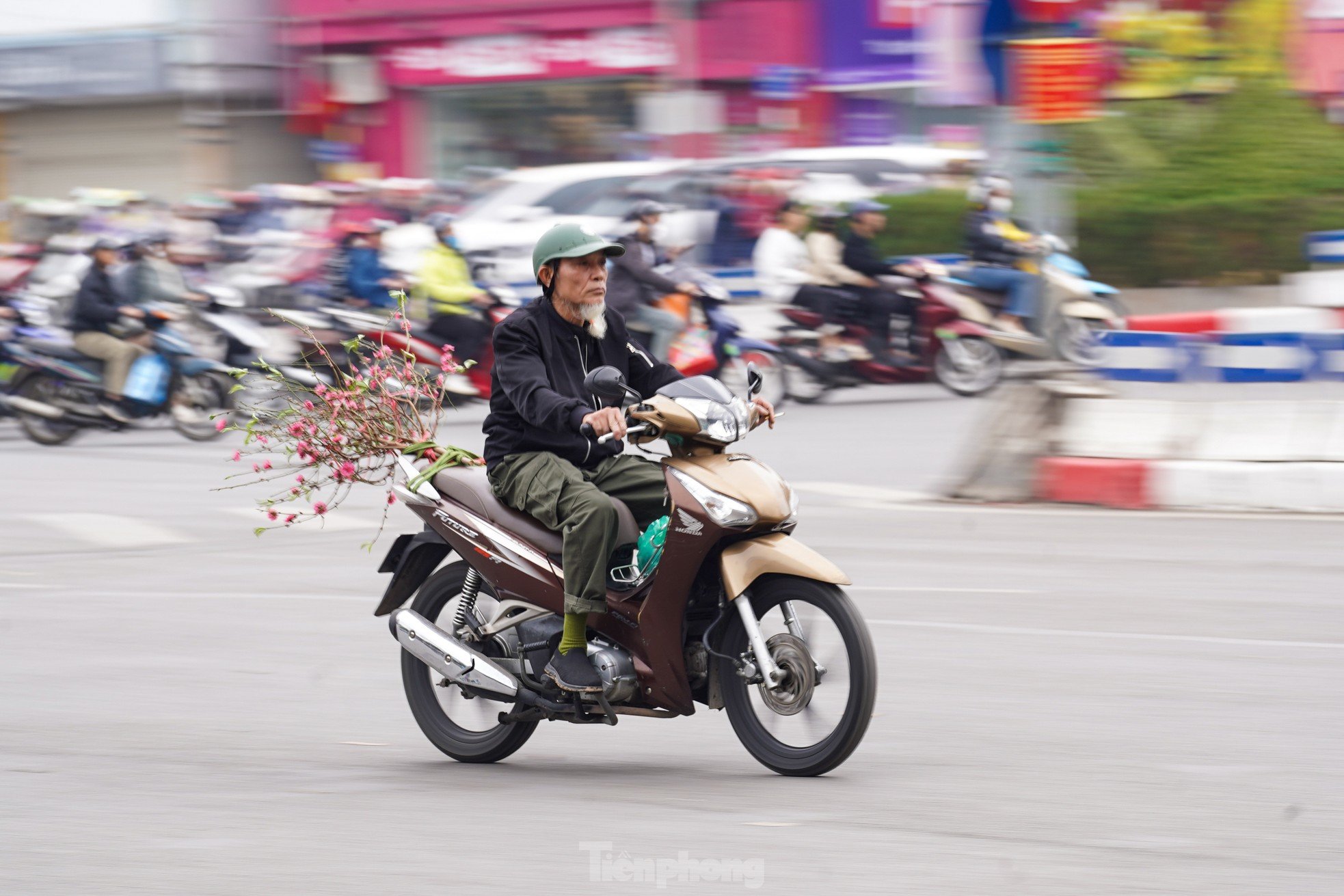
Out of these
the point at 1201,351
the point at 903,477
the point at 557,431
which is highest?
the point at 557,431

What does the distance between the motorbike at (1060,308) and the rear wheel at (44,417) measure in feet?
27.2

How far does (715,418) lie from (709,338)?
1259 centimetres

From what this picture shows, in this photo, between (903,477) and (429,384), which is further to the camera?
(903,477)

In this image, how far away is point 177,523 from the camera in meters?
13.6

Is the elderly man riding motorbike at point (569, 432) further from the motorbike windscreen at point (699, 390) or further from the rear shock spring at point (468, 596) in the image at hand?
the rear shock spring at point (468, 596)

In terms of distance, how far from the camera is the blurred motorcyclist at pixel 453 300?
1898cm

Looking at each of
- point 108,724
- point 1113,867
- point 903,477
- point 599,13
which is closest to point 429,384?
point 108,724

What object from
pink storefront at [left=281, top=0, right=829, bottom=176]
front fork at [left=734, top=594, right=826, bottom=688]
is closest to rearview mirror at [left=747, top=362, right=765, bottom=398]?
front fork at [left=734, top=594, right=826, bottom=688]

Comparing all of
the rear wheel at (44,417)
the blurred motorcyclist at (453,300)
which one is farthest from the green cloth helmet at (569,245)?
the rear wheel at (44,417)

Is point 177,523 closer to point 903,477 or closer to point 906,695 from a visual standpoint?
point 903,477

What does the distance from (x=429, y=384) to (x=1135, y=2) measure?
19.6m

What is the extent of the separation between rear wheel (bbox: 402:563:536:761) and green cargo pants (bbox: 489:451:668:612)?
1.56 ft

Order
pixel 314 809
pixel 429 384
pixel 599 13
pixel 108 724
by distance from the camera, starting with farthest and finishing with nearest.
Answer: pixel 599 13 → pixel 108 724 → pixel 429 384 → pixel 314 809

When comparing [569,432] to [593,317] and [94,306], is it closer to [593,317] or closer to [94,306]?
[593,317]
